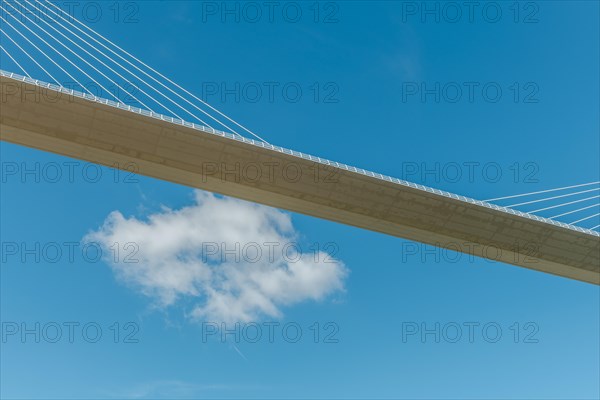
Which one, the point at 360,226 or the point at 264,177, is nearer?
the point at 264,177

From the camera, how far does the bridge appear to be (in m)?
24.9

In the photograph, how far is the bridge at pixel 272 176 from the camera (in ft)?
81.6

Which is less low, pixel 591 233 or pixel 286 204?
pixel 591 233

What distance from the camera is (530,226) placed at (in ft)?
106

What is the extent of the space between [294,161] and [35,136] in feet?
34.9

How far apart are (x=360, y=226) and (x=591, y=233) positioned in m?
12.4

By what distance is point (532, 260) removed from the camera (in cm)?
3388

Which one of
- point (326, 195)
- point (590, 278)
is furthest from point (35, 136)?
point (590, 278)

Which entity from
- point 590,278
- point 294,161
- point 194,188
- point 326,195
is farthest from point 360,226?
point 590,278

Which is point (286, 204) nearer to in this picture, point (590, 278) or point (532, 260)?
point (532, 260)

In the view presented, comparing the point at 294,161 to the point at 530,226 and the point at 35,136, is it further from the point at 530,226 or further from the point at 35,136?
the point at 530,226

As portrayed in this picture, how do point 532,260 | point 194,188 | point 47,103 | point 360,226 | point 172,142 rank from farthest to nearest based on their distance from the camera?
point 532,260 < point 360,226 < point 194,188 < point 172,142 < point 47,103

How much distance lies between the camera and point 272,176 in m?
28.2

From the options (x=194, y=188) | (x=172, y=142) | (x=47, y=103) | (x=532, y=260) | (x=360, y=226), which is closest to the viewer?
(x=47, y=103)
